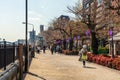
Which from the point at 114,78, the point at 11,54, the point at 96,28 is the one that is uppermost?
the point at 96,28

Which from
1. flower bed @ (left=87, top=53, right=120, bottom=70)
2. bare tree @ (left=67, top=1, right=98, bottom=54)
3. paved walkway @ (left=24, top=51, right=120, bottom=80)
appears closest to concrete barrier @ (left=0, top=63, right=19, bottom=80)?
paved walkway @ (left=24, top=51, right=120, bottom=80)

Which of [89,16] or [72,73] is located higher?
[89,16]

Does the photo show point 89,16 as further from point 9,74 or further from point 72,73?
point 9,74

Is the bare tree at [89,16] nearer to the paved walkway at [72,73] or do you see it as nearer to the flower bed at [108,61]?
the flower bed at [108,61]

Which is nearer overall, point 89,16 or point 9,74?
point 9,74

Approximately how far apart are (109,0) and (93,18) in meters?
14.2

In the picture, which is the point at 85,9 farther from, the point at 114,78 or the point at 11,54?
the point at 11,54

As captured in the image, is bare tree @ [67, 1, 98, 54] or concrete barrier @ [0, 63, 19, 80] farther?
bare tree @ [67, 1, 98, 54]

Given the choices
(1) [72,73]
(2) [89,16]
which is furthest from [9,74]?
(2) [89,16]

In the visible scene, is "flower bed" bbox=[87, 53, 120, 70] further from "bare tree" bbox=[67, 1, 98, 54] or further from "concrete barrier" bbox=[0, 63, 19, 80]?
"concrete barrier" bbox=[0, 63, 19, 80]

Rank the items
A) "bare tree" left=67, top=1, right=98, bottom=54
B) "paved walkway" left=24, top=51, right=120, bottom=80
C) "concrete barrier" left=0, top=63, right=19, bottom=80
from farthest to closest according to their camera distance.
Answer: "bare tree" left=67, top=1, right=98, bottom=54, "paved walkway" left=24, top=51, right=120, bottom=80, "concrete barrier" left=0, top=63, right=19, bottom=80

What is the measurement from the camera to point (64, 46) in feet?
304

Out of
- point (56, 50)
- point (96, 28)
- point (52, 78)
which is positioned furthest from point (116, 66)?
point (56, 50)

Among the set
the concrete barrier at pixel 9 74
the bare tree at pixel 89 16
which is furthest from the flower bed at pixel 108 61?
the concrete barrier at pixel 9 74
